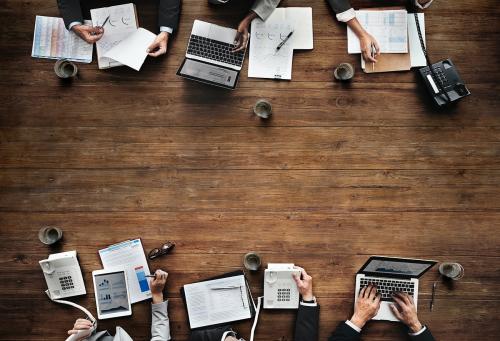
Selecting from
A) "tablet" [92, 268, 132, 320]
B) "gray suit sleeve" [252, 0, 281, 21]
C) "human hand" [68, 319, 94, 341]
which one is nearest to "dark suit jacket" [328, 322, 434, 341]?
"tablet" [92, 268, 132, 320]

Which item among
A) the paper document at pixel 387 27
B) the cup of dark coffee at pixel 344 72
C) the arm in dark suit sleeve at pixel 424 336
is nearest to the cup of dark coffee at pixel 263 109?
the cup of dark coffee at pixel 344 72

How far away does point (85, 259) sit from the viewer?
288cm

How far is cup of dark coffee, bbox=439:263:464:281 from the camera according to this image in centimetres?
280

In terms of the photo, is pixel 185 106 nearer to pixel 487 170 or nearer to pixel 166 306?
pixel 166 306

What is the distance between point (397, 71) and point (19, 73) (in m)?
2.22

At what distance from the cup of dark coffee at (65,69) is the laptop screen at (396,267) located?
1.98m

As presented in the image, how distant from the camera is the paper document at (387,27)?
2852mm

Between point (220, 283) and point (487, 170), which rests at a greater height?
point (487, 170)

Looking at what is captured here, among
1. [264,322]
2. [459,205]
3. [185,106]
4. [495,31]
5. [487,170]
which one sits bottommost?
[264,322]

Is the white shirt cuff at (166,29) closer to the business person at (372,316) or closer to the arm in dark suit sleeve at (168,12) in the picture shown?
the arm in dark suit sleeve at (168,12)

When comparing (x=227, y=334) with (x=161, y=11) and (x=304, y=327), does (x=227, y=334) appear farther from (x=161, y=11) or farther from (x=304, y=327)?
(x=161, y=11)

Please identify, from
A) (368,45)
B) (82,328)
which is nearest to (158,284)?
(82,328)

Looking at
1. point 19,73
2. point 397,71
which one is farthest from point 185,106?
point 397,71

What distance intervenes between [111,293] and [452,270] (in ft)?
6.43
